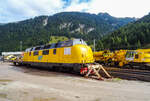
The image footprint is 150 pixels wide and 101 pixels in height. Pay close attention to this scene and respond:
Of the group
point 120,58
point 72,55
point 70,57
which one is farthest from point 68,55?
point 120,58

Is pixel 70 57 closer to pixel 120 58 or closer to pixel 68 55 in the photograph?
pixel 68 55

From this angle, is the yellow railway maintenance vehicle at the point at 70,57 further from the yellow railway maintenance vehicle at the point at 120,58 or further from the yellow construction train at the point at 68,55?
the yellow railway maintenance vehicle at the point at 120,58

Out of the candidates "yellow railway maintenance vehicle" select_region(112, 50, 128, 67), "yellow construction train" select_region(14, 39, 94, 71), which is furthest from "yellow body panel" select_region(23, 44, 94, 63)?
"yellow railway maintenance vehicle" select_region(112, 50, 128, 67)

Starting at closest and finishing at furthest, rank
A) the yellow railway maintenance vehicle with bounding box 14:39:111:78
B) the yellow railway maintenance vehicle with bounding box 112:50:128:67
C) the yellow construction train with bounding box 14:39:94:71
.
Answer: the yellow railway maintenance vehicle with bounding box 14:39:111:78
the yellow construction train with bounding box 14:39:94:71
the yellow railway maintenance vehicle with bounding box 112:50:128:67

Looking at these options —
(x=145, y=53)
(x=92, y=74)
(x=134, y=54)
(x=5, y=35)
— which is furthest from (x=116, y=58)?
(x=5, y=35)

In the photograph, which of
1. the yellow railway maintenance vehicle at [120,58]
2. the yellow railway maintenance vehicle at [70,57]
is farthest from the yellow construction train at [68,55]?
the yellow railway maintenance vehicle at [120,58]

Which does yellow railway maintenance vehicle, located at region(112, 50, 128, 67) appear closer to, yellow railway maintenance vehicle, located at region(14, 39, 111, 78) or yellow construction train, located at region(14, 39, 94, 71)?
yellow railway maintenance vehicle, located at region(14, 39, 111, 78)

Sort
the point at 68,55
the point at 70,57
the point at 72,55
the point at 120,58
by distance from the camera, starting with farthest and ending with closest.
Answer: the point at 120,58
the point at 68,55
the point at 70,57
the point at 72,55

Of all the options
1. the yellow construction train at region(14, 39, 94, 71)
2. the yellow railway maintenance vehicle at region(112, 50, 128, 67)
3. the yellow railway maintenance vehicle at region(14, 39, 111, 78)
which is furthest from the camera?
the yellow railway maintenance vehicle at region(112, 50, 128, 67)

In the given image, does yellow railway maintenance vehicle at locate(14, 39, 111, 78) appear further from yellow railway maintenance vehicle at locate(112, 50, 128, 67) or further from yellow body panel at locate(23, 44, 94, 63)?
yellow railway maintenance vehicle at locate(112, 50, 128, 67)

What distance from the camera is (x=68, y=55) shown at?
1174cm

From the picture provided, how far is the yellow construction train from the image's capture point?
36.1 ft

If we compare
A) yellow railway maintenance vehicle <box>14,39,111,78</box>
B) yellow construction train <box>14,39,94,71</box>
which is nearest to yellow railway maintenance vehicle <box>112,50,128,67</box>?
yellow railway maintenance vehicle <box>14,39,111,78</box>

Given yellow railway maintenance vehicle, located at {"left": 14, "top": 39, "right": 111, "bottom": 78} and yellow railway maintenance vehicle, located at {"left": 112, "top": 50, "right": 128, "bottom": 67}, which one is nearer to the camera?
yellow railway maintenance vehicle, located at {"left": 14, "top": 39, "right": 111, "bottom": 78}
